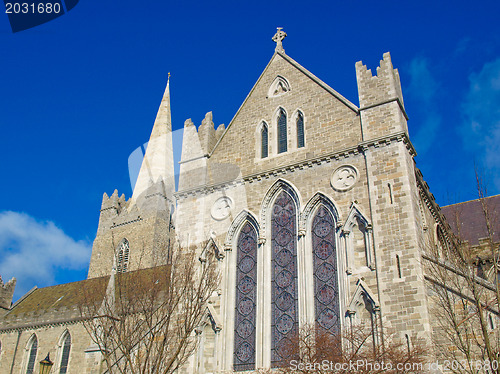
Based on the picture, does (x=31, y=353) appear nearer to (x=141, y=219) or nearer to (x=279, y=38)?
(x=141, y=219)

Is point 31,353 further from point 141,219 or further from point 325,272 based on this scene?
point 325,272

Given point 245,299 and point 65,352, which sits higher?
point 245,299

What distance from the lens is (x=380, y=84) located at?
1789 centimetres

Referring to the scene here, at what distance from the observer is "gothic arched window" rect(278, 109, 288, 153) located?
63.6 feet

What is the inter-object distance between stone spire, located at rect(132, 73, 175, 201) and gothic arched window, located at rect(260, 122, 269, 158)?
2818 centimetres

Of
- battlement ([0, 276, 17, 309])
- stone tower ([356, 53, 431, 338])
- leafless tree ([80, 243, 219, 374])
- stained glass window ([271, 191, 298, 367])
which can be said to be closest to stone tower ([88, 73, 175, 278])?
battlement ([0, 276, 17, 309])

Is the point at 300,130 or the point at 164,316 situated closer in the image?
the point at 164,316

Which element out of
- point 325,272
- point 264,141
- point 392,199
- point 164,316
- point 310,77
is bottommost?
point 164,316

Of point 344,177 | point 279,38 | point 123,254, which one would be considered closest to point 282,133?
point 344,177

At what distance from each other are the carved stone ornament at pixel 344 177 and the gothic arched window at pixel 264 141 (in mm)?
3339

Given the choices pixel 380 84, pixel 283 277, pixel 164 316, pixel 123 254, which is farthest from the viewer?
pixel 123 254

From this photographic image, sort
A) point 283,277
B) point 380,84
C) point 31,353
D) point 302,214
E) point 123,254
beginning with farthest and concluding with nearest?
1. point 123,254
2. point 31,353
3. point 380,84
4. point 302,214
5. point 283,277

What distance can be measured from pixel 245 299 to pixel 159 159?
35.1 metres

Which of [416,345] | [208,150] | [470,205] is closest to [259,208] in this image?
[208,150]
